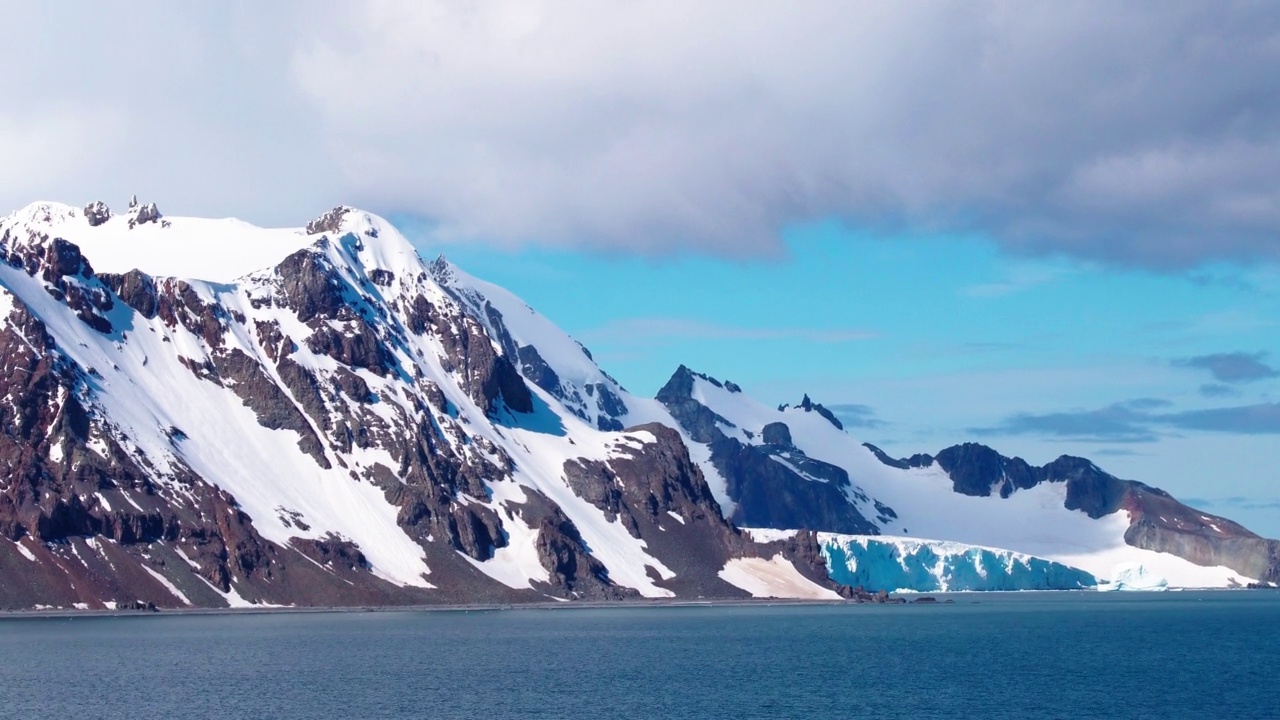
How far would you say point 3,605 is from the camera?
199375 mm

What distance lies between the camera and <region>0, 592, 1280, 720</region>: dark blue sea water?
10400 centimetres

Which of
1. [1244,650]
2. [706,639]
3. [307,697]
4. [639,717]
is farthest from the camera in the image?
[706,639]

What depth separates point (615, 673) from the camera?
127375 mm

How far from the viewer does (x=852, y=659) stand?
144 meters

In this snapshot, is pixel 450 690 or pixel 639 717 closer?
pixel 639 717

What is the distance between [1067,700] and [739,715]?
85.7 feet

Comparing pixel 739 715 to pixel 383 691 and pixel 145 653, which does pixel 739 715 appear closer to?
pixel 383 691

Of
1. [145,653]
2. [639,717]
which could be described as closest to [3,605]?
[145,653]

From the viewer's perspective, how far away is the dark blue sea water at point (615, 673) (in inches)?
4094

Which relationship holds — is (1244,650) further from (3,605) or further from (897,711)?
(3,605)

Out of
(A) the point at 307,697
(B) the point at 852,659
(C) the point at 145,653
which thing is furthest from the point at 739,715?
(C) the point at 145,653

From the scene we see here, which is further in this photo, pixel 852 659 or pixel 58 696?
pixel 852 659

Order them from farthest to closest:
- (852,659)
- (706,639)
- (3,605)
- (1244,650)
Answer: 1. (3,605)
2. (706,639)
3. (1244,650)
4. (852,659)

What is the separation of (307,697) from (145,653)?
3943cm
